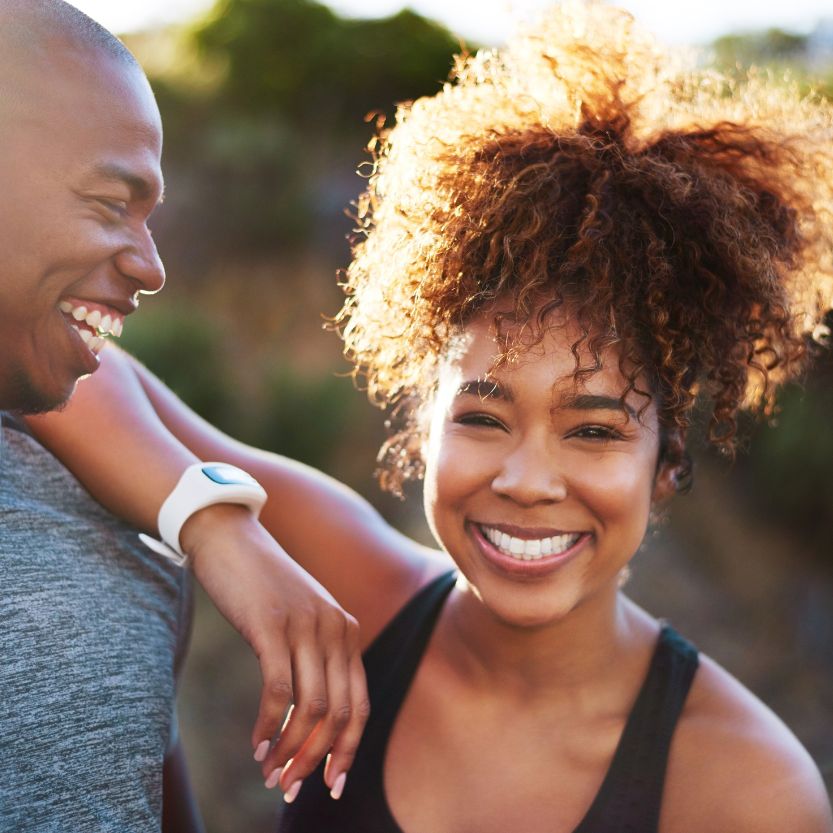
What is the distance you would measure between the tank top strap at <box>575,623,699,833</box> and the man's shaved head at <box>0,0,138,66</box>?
64.1 inches

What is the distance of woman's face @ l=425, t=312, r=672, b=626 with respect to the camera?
6.23 feet

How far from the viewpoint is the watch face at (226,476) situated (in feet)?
6.11

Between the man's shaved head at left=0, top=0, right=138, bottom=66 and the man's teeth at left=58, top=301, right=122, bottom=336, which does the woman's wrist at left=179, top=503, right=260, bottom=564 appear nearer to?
the man's teeth at left=58, top=301, right=122, bottom=336

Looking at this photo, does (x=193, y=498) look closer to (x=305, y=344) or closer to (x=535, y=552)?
(x=535, y=552)

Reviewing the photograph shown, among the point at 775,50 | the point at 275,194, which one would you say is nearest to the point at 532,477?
the point at 775,50

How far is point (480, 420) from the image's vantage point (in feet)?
6.52

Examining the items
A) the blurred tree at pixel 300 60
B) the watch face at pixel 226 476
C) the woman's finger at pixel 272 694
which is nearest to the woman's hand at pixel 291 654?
the woman's finger at pixel 272 694

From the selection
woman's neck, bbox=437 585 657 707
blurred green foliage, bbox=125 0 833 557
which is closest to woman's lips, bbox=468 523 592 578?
woman's neck, bbox=437 585 657 707

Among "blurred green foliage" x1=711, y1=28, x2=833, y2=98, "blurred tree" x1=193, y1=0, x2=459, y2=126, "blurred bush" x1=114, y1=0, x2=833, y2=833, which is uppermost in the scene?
"blurred green foliage" x1=711, y1=28, x2=833, y2=98

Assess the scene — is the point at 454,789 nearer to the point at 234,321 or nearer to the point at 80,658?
the point at 80,658

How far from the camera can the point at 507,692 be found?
2.21 m

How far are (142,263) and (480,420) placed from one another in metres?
0.74

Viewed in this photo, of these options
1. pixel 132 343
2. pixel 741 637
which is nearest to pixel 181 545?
pixel 741 637

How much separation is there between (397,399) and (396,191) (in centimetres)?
55
